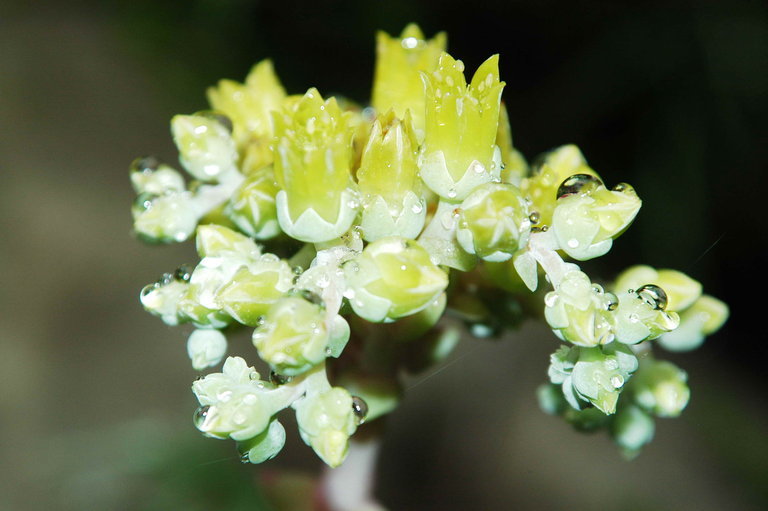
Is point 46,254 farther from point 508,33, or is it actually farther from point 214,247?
point 214,247

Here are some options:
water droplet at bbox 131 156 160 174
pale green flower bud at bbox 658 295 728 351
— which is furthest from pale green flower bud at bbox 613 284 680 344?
water droplet at bbox 131 156 160 174

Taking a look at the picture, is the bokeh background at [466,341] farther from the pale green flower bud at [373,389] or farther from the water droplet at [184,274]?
the water droplet at [184,274]

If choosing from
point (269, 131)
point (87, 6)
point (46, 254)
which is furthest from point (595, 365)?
point (87, 6)

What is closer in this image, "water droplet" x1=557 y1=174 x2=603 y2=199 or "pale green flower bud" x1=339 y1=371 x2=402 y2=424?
"water droplet" x1=557 y1=174 x2=603 y2=199

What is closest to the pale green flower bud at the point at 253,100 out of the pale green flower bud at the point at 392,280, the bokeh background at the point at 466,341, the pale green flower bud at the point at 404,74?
the pale green flower bud at the point at 404,74

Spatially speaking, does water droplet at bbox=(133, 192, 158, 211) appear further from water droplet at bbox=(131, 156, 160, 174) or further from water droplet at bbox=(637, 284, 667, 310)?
water droplet at bbox=(637, 284, 667, 310)
